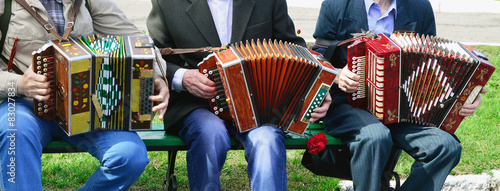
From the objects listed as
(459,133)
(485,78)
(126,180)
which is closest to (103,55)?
(126,180)

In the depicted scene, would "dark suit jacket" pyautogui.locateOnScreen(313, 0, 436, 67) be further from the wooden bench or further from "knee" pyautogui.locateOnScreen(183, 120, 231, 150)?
"knee" pyautogui.locateOnScreen(183, 120, 231, 150)

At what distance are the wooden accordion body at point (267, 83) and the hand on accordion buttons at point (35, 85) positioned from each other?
839mm

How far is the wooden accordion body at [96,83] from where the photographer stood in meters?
3.20

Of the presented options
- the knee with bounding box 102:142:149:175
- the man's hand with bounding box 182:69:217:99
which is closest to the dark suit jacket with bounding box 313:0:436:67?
the man's hand with bounding box 182:69:217:99

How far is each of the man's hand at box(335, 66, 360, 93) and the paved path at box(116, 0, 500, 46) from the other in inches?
186

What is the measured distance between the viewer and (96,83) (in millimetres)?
3242

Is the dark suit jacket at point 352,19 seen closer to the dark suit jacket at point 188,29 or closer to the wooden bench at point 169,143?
the dark suit jacket at point 188,29

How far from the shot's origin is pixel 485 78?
3756 millimetres

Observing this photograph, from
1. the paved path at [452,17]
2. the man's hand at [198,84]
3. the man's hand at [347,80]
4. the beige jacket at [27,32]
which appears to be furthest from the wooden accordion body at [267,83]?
the paved path at [452,17]

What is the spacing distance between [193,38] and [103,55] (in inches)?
30.5

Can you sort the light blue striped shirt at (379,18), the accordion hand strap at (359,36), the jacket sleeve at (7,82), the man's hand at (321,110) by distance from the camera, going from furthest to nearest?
the light blue striped shirt at (379,18), the accordion hand strap at (359,36), the man's hand at (321,110), the jacket sleeve at (7,82)

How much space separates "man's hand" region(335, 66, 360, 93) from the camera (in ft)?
12.2

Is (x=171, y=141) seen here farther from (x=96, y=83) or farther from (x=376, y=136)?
(x=376, y=136)

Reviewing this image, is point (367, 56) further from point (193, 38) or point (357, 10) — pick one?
point (193, 38)
